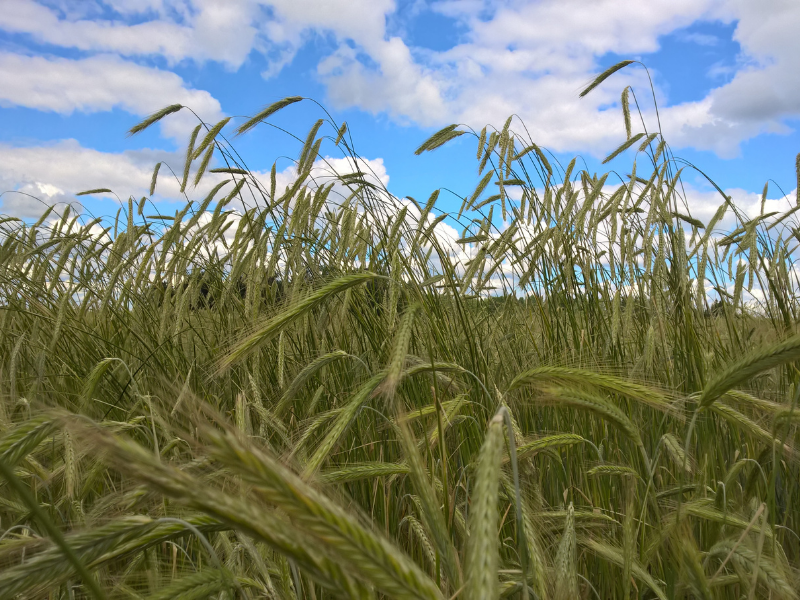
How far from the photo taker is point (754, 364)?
128 centimetres

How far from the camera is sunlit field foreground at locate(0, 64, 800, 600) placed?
0.81m

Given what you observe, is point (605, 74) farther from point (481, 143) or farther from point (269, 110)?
point (269, 110)

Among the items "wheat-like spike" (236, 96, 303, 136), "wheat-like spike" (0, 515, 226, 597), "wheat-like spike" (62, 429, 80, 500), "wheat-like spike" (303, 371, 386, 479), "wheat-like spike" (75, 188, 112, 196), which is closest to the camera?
"wheat-like spike" (0, 515, 226, 597)

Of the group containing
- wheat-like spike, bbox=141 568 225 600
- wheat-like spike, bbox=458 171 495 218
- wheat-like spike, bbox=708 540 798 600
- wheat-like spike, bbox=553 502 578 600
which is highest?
wheat-like spike, bbox=458 171 495 218

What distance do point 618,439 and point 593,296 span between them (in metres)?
0.73

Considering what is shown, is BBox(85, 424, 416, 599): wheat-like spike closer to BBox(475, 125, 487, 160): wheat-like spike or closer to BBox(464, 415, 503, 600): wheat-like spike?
BBox(464, 415, 503, 600): wheat-like spike

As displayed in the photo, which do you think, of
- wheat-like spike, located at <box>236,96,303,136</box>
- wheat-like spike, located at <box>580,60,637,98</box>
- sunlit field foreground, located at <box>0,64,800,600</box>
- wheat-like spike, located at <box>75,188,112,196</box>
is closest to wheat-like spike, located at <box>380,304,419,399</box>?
sunlit field foreground, located at <box>0,64,800,600</box>

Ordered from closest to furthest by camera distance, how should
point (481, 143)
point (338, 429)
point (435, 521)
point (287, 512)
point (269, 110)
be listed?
point (287, 512)
point (435, 521)
point (338, 429)
point (269, 110)
point (481, 143)

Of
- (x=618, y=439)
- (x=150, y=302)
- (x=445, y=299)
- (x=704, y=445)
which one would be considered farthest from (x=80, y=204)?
(x=704, y=445)

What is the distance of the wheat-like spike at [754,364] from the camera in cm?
123

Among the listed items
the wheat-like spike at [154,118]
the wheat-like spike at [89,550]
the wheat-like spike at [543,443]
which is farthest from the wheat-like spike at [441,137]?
the wheat-like spike at [89,550]

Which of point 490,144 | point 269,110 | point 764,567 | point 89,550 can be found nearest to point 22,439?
point 89,550

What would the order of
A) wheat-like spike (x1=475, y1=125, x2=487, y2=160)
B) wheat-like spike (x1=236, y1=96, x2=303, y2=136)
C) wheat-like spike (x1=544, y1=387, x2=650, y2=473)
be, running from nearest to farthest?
wheat-like spike (x1=544, y1=387, x2=650, y2=473)
wheat-like spike (x1=236, y1=96, x2=303, y2=136)
wheat-like spike (x1=475, y1=125, x2=487, y2=160)

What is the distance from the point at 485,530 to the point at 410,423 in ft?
4.33
